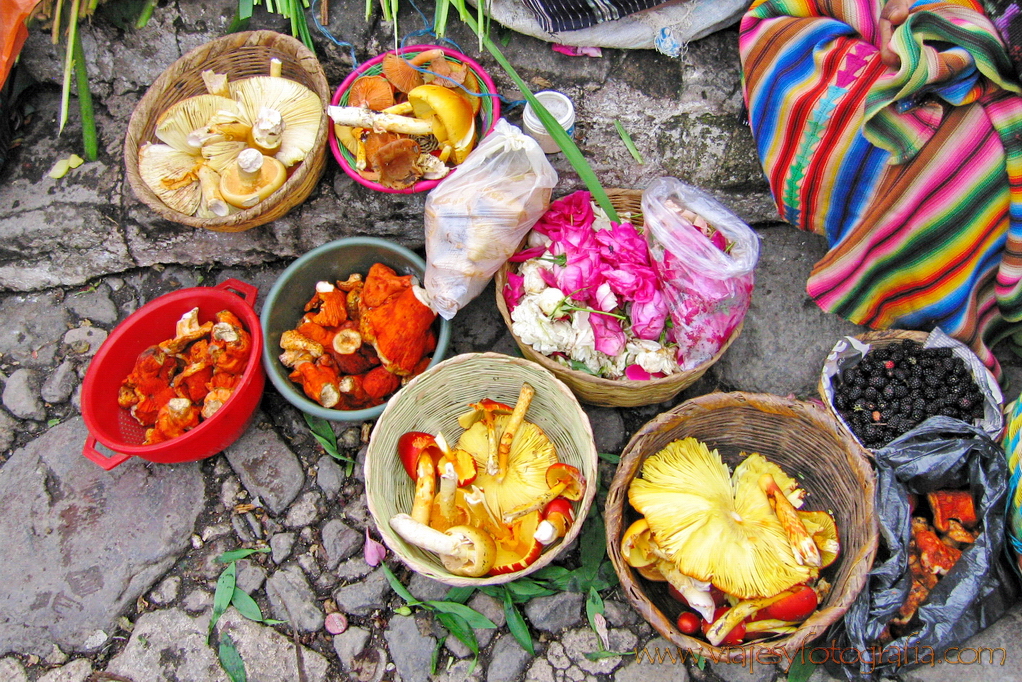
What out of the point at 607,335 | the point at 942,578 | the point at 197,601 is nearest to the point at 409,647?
the point at 197,601

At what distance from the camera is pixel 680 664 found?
2.45 metres

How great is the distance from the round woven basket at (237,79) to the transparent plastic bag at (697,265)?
135 cm

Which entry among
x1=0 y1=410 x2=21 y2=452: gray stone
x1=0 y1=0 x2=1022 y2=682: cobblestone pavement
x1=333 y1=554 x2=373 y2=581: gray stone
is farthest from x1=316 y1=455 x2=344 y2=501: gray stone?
x1=0 y1=410 x2=21 y2=452: gray stone

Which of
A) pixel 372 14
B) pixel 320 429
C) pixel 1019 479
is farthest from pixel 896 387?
pixel 372 14

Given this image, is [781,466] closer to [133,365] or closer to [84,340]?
[133,365]

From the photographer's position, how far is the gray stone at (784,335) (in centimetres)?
286

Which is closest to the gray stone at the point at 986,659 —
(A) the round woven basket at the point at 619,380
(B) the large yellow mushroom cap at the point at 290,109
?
(A) the round woven basket at the point at 619,380

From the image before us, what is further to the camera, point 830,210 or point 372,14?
point 372,14

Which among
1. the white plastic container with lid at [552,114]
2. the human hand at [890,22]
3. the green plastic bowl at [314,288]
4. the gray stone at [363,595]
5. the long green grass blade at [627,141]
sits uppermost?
the human hand at [890,22]

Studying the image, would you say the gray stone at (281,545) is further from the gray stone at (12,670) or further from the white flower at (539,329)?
the white flower at (539,329)

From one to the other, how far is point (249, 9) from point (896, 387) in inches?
118

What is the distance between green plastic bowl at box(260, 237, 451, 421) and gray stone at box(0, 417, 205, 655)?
65 centimetres

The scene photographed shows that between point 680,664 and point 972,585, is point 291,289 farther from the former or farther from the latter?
point 972,585

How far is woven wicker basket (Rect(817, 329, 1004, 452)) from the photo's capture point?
93.9 inches
